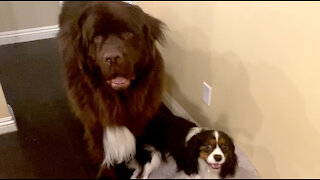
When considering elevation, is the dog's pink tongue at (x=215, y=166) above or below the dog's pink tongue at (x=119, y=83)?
below

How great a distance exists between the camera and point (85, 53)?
1136 millimetres

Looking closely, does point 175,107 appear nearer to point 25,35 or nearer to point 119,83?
point 119,83

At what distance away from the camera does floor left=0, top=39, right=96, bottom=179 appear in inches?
19.8

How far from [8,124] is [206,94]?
54.5 inches

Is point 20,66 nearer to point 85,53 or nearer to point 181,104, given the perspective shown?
point 85,53

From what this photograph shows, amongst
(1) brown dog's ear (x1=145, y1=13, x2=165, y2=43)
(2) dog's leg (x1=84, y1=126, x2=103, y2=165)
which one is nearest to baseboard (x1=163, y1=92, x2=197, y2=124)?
(2) dog's leg (x1=84, y1=126, x2=103, y2=165)

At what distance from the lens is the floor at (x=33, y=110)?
0.50m

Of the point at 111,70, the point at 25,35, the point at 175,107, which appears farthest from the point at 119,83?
the point at 175,107

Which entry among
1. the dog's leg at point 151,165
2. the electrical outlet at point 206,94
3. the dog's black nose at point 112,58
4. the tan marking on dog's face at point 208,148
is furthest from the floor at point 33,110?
the electrical outlet at point 206,94

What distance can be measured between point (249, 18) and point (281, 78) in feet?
0.98

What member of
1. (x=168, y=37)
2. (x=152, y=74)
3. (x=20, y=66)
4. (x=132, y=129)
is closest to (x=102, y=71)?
(x=152, y=74)

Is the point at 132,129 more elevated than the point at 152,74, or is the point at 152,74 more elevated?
the point at 152,74

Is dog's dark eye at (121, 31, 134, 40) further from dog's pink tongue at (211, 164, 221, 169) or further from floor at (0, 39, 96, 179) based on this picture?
dog's pink tongue at (211, 164, 221, 169)

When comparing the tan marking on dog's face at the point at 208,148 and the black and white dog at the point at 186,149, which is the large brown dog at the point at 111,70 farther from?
the tan marking on dog's face at the point at 208,148
